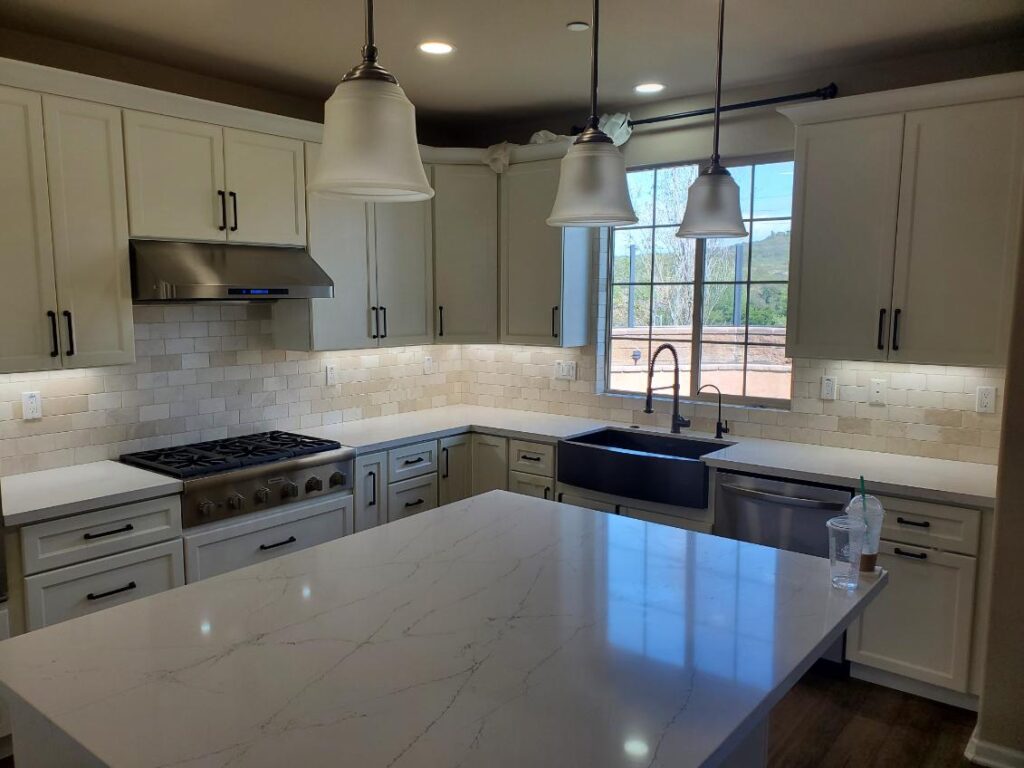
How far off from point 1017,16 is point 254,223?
3205mm

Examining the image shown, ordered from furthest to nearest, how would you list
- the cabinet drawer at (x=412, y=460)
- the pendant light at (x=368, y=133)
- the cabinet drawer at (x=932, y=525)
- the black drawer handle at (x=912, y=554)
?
the cabinet drawer at (x=412, y=460), the black drawer handle at (x=912, y=554), the cabinet drawer at (x=932, y=525), the pendant light at (x=368, y=133)

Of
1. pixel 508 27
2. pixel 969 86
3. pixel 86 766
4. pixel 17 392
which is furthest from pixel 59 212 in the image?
pixel 969 86

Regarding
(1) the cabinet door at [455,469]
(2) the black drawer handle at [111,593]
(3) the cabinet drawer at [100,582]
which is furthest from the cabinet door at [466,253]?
(2) the black drawer handle at [111,593]

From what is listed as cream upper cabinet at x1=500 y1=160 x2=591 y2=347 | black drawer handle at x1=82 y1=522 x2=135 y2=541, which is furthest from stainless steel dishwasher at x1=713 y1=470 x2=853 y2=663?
black drawer handle at x1=82 y1=522 x2=135 y2=541

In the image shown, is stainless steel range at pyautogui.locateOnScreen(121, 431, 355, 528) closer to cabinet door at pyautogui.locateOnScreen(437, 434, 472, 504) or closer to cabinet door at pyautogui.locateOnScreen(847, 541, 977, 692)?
cabinet door at pyautogui.locateOnScreen(437, 434, 472, 504)

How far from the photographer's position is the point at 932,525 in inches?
116

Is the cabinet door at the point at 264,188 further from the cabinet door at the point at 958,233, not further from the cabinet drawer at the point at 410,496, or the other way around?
the cabinet door at the point at 958,233

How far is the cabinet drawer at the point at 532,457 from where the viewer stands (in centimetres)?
397

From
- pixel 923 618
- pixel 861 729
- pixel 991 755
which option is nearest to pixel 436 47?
pixel 923 618

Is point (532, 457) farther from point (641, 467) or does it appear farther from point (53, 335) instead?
point (53, 335)

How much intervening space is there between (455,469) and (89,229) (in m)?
2.13

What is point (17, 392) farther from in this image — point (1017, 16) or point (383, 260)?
point (1017, 16)

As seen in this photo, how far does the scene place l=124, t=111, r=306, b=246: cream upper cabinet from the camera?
3.15 m

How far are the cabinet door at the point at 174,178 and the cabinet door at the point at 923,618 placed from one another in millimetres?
3149
